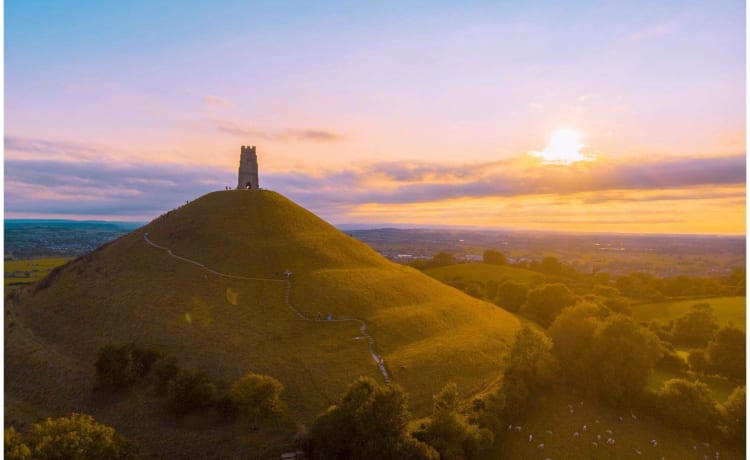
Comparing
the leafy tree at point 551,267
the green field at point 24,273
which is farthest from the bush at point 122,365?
the leafy tree at point 551,267

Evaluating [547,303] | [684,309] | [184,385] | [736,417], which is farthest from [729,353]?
[184,385]

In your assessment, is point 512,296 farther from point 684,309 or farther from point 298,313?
point 298,313

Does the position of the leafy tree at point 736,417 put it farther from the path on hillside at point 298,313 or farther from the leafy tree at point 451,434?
the path on hillside at point 298,313

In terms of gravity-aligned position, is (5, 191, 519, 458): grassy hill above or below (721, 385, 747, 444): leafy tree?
above

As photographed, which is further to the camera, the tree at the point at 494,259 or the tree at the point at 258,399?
the tree at the point at 494,259

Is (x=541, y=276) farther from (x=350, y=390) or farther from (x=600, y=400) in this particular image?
(x=350, y=390)

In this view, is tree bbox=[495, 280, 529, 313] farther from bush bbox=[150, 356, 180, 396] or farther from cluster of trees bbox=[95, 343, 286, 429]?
bush bbox=[150, 356, 180, 396]

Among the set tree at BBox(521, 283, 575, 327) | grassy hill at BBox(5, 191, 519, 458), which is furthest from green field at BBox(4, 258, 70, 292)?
tree at BBox(521, 283, 575, 327)
